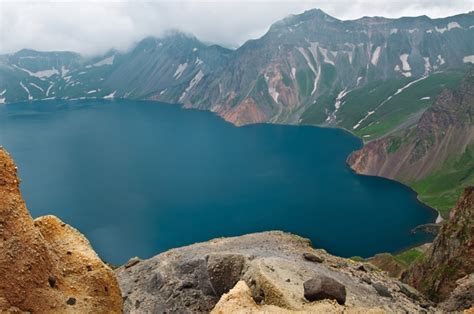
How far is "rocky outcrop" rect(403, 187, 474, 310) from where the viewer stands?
151 ft

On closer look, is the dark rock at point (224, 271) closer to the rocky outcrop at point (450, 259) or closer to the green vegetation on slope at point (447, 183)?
the rocky outcrop at point (450, 259)

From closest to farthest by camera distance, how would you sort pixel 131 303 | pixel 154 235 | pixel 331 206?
pixel 131 303 < pixel 154 235 < pixel 331 206

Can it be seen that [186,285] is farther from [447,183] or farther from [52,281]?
[447,183]

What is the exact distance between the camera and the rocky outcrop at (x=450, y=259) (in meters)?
46.0

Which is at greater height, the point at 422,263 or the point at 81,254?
the point at 81,254

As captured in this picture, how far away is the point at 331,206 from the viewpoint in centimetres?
15688

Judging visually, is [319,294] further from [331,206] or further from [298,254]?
[331,206]

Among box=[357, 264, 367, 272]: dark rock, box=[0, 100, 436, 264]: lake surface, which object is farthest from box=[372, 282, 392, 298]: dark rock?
box=[0, 100, 436, 264]: lake surface

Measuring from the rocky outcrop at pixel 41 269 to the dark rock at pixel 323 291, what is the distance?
12.6 m

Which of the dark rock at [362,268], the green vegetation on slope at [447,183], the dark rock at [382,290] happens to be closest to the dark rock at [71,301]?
the dark rock at [382,290]

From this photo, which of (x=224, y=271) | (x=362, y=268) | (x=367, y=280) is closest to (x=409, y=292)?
(x=367, y=280)

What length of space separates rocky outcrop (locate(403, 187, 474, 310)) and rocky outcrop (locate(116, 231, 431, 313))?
288 inches

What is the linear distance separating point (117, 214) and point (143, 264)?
10393 centimetres

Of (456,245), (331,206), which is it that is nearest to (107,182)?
(331,206)
